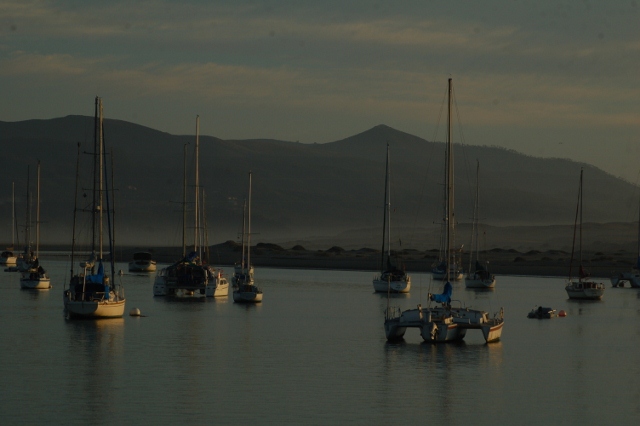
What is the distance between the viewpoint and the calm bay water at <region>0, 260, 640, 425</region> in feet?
104

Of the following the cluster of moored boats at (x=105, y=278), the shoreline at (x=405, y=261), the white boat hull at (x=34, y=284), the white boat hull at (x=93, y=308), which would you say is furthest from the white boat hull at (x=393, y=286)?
the white boat hull at (x=93, y=308)

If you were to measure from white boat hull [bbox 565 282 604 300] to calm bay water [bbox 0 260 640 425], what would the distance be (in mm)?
13382

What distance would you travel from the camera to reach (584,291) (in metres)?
83.4

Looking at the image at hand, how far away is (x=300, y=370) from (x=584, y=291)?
46902 mm

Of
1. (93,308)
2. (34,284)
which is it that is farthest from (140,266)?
(93,308)

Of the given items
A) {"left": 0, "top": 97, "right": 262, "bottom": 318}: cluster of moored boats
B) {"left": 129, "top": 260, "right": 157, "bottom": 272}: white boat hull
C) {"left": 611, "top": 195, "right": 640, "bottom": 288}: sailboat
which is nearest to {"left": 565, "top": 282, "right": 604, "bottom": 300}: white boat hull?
{"left": 611, "top": 195, "right": 640, "bottom": 288}: sailboat

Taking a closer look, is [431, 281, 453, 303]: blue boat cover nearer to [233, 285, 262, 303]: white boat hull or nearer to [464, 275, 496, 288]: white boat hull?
[233, 285, 262, 303]: white boat hull

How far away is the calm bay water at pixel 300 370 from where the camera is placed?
31.8 meters

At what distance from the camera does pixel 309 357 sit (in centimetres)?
4406

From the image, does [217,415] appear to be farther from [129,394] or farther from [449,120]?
[449,120]

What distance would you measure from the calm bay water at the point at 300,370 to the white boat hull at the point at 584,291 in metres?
13.4

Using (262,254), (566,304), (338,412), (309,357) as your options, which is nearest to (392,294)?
(566,304)

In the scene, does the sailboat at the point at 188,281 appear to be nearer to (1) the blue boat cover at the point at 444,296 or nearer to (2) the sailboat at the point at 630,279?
(1) the blue boat cover at the point at 444,296

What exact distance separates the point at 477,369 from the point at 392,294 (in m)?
45.4
